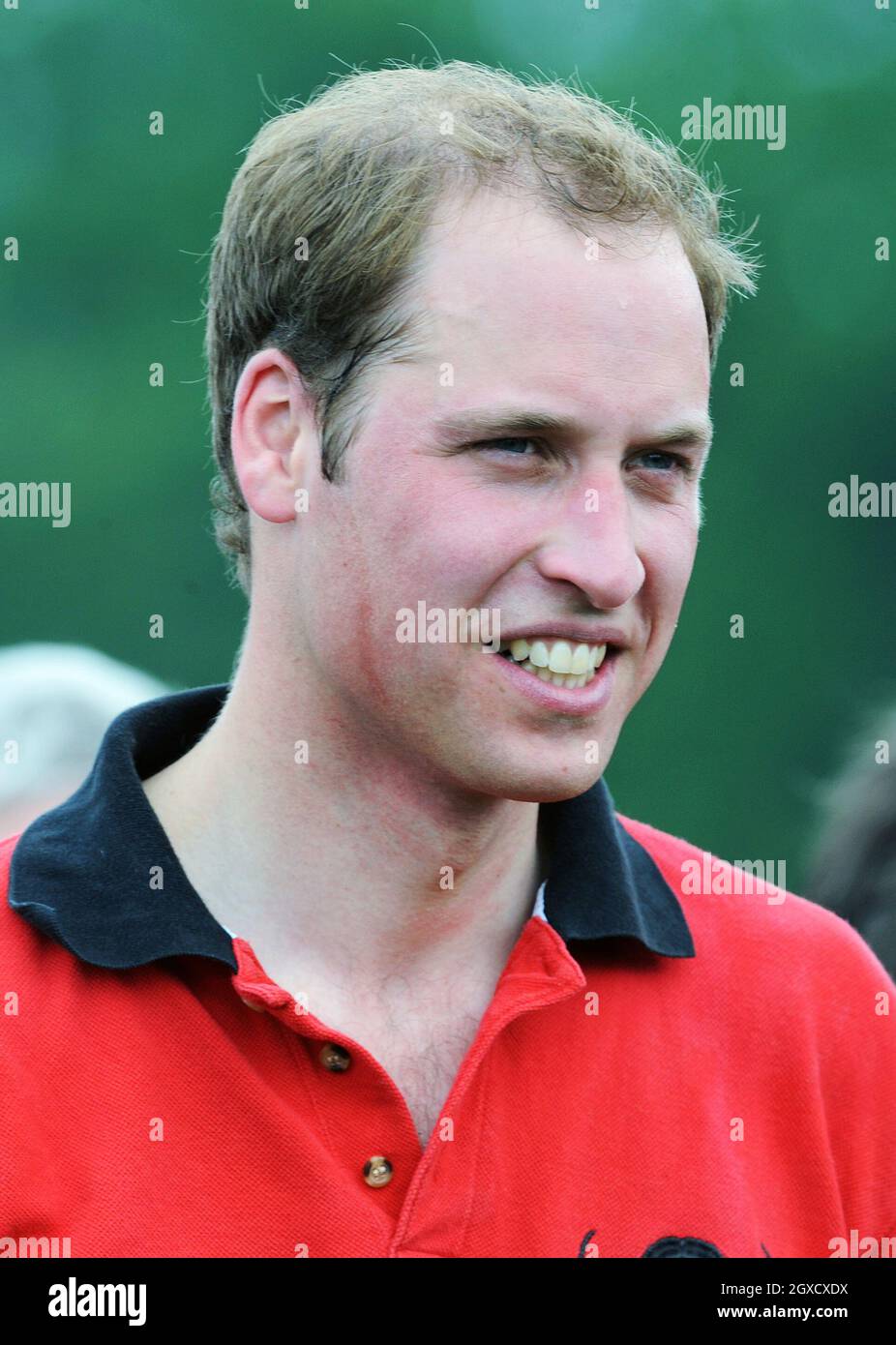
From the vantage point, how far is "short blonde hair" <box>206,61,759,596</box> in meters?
2.23

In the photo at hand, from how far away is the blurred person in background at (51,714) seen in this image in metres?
4.32

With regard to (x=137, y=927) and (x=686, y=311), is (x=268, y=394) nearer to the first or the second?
(x=686, y=311)

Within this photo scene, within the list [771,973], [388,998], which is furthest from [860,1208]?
[388,998]

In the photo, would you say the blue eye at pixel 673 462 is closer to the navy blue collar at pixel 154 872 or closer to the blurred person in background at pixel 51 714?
the navy blue collar at pixel 154 872

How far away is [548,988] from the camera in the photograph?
226cm

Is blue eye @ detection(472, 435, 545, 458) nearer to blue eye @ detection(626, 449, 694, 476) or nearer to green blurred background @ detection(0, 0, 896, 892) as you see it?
blue eye @ detection(626, 449, 694, 476)

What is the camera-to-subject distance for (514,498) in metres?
2.12

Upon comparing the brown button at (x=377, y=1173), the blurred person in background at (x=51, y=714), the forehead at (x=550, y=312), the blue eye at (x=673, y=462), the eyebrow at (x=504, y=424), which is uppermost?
the forehead at (x=550, y=312)

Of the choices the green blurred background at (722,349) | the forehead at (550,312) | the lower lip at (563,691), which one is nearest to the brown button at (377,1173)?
the lower lip at (563,691)

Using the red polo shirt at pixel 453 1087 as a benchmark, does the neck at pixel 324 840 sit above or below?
above

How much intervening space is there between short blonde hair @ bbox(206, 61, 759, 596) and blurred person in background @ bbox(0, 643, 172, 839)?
6.33 feet

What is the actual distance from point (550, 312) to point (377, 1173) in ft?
3.77

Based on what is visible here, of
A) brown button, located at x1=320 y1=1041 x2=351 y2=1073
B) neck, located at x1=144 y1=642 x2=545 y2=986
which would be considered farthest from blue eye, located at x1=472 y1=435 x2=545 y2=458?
brown button, located at x1=320 y1=1041 x2=351 y2=1073

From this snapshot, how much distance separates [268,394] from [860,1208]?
5.01 ft
